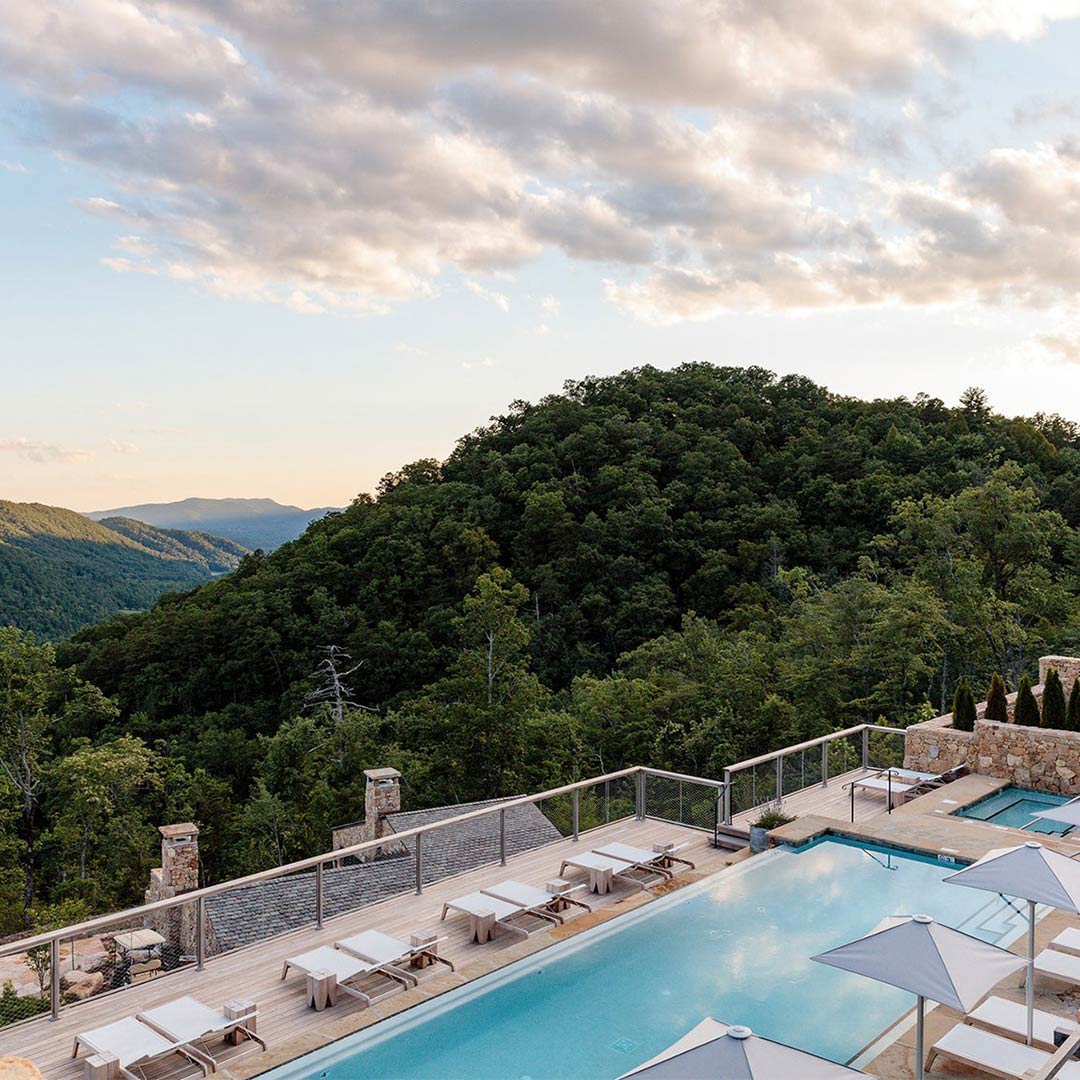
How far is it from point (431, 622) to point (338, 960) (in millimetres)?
35417

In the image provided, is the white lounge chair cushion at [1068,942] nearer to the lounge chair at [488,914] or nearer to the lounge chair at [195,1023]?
the lounge chair at [488,914]

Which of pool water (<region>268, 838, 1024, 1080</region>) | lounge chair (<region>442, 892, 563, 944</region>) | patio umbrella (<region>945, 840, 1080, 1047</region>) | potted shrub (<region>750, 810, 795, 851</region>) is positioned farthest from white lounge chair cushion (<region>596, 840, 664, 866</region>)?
patio umbrella (<region>945, 840, 1080, 1047</region>)

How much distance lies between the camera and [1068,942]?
8.51m

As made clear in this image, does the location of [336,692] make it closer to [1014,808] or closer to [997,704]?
[997,704]

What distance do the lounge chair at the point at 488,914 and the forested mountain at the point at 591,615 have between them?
1747cm

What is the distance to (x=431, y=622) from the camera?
4366cm

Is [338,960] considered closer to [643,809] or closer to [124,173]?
[643,809]

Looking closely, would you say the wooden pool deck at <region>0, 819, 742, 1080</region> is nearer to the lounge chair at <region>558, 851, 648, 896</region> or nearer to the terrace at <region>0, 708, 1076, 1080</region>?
the terrace at <region>0, 708, 1076, 1080</region>

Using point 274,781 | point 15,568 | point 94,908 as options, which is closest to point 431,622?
point 274,781

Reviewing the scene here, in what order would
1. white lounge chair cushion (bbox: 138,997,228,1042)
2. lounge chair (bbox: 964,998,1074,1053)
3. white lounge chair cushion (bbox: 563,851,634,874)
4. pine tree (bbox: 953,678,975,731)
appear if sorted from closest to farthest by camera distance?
lounge chair (bbox: 964,998,1074,1053) < white lounge chair cushion (bbox: 138,997,228,1042) < white lounge chair cushion (bbox: 563,851,634,874) < pine tree (bbox: 953,678,975,731)

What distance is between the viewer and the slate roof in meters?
9.26

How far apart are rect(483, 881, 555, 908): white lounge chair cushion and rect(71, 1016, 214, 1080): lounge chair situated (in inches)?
142

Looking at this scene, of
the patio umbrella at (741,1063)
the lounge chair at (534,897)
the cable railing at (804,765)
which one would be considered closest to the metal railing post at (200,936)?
the lounge chair at (534,897)

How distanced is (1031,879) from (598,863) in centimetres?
507
